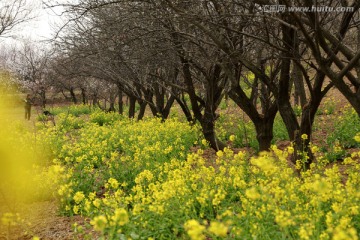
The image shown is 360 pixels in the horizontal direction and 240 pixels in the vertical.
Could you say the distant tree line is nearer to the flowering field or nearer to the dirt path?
the flowering field

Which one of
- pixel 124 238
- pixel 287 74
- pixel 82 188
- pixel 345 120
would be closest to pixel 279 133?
pixel 345 120

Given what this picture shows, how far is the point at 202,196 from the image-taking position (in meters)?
4.06

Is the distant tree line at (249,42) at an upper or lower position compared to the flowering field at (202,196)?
upper

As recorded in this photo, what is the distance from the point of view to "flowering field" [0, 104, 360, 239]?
2.79 m

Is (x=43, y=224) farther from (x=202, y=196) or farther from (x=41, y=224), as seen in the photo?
(x=202, y=196)

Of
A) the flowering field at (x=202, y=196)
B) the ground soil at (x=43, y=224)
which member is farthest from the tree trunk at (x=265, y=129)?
the ground soil at (x=43, y=224)

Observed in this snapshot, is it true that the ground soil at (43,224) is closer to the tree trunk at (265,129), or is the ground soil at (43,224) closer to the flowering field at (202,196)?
the flowering field at (202,196)

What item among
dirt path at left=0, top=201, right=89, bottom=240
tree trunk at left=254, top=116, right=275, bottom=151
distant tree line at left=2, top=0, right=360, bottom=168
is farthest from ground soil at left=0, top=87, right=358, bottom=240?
tree trunk at left=254, top=116, right=275, bottom=151

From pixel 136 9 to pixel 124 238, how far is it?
3.24 meters

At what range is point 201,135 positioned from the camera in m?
9.61

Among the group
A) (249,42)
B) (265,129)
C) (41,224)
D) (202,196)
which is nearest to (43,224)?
(41,224)

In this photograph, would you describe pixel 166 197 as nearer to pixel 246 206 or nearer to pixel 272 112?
pixel 246 206

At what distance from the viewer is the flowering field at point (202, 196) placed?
9.16 ft

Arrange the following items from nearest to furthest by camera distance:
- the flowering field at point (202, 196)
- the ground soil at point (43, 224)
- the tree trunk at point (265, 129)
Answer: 1. the flowering field at point (202, 196)
2. the ground soil at point (43, 224)
3. the tree trunk at point (265, 129)
